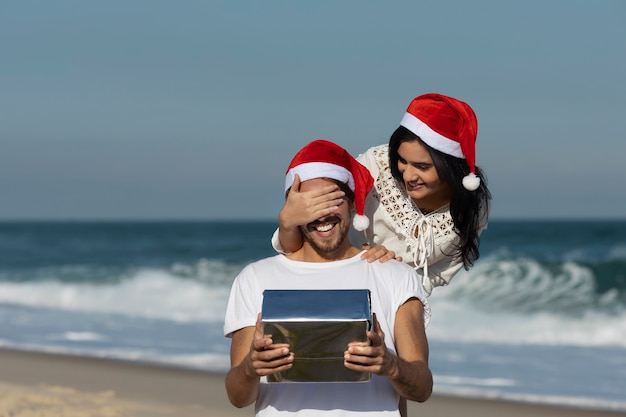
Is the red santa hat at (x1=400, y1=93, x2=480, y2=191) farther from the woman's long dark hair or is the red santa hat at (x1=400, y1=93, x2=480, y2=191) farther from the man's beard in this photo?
the man's beard

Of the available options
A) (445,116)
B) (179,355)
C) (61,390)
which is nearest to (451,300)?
(179,355)

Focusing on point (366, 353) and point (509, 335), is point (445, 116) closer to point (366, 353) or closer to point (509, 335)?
point (366, 353)

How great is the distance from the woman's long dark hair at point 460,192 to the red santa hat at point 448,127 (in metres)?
0.03

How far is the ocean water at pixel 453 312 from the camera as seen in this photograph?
8672 mm

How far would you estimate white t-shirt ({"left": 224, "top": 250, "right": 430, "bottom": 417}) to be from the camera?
2.79m

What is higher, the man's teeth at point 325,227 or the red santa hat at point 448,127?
the red santa hat at point 448,127

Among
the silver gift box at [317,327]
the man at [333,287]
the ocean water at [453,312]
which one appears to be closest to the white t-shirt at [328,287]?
the man at [333,287]

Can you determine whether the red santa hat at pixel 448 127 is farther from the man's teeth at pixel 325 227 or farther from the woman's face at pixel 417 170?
the man's teeth at pixel 325 227

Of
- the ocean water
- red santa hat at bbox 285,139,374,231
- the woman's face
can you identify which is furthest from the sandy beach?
red santa hat at bbox 285,139,374,231

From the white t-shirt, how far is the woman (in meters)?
0.31

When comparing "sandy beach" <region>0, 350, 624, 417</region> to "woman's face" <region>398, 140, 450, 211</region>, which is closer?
"woman's face" <region>398, 140, 450, 211</region>

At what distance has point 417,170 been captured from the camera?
3523 millimetres

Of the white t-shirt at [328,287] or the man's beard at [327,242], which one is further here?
the man's beard at [327,242]

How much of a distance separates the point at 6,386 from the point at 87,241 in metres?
28.4
